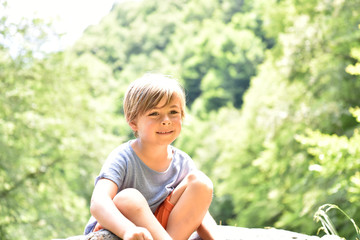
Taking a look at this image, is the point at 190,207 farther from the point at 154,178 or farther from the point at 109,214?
the point at 109,214

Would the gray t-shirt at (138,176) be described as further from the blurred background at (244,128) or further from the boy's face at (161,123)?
the blurred background at (244,128)

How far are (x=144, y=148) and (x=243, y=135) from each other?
13.2 m

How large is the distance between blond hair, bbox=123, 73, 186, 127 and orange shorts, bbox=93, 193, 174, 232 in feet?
1.51

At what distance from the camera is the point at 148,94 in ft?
7.67

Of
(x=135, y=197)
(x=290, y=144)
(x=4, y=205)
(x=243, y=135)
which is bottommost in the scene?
(x=135, y=197)

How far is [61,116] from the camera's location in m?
12.1

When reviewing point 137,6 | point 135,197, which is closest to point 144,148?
point 135,197

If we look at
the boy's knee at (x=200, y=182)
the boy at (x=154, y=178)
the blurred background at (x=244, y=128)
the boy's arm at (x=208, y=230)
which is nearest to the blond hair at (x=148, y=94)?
the boy at (x=154, y=178)

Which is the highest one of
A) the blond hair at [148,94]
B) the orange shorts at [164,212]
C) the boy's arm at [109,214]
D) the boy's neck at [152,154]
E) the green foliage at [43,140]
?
the green foliage at [43,140]

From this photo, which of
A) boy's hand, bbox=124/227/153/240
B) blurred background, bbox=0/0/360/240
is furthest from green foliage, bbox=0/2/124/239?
boy's hand, bbox=124/227/153/240

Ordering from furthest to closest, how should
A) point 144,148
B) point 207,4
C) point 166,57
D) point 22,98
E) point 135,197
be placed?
1. point 207,4
2. point 166,57
3. point 22,98
4. point 144,148
5. point 135,197

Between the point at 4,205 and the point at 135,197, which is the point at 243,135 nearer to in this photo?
the point at 4,205

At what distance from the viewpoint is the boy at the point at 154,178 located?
2191 millimetres

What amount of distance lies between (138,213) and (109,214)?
133 millimetres
